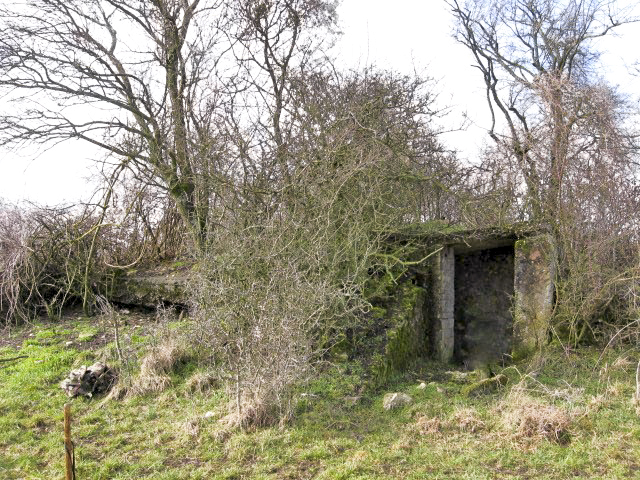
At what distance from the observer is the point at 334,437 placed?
5477 mm

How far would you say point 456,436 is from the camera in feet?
17.5

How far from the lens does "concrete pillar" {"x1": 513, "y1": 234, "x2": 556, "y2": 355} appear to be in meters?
9.38

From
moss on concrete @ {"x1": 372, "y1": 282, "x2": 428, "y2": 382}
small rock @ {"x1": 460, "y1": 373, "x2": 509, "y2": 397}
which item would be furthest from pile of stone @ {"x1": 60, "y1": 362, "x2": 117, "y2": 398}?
small rock @ {"x1": 460, "y1": 373, "x2": 509, "y2": 397}

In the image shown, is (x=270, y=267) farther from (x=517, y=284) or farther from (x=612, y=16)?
(x=612, y=16)

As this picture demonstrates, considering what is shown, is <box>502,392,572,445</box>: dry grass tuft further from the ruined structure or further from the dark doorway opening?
the dark doorway opening

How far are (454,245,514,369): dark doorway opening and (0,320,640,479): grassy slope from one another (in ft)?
11.8

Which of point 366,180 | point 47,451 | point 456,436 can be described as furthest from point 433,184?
point 47,451

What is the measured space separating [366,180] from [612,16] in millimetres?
10011

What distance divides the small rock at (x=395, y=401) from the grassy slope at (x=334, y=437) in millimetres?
102

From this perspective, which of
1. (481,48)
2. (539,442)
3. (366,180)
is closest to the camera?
(539,442)

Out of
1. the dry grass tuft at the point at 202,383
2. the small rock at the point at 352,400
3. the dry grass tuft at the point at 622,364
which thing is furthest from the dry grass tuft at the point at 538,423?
the dry grass tuft at the point at 202,383

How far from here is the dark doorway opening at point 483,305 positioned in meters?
11.0

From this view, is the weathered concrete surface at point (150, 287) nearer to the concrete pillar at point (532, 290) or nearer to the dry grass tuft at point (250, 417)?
the dry grass tuft at point (250, 417)

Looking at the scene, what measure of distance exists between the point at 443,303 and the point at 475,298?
3.87 feet
